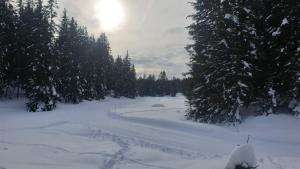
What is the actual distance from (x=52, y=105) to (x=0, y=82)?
239 inches

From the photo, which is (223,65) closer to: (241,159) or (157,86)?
(241,159)

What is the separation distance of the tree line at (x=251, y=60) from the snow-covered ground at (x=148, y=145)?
1.41 metres

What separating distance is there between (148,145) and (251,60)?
386 inches

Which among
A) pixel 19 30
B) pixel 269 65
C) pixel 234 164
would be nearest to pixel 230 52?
pixel 269 65

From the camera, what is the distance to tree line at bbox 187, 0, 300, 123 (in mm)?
22641

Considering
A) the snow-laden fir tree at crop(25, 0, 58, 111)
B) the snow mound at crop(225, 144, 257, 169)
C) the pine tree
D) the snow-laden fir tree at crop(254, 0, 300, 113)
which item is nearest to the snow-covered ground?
the snow-laden fir tree at crop(254, 0, 300, 113)

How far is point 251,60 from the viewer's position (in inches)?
931

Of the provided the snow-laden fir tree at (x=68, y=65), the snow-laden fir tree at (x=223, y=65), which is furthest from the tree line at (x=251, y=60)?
the snow-laden fir tree at (x=68, y=65)

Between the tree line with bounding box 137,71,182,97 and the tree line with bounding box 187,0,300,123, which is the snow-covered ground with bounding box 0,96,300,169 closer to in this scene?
the tree line with bounding box 187,0,300,123

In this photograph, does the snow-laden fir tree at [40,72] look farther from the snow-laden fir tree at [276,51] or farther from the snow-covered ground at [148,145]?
the snow-laden fir tree at [276,51]

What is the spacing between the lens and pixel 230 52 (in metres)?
23.8

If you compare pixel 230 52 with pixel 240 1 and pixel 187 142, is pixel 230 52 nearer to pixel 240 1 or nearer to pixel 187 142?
pixel 240 1

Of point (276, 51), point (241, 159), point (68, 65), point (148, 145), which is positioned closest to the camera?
point (241, 159)

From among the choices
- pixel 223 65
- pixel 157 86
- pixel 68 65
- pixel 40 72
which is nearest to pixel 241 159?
pixel 223 65
